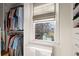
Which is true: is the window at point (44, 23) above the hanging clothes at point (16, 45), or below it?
above

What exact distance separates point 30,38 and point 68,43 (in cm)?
36

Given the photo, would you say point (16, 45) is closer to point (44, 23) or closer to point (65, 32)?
point (44, 23)

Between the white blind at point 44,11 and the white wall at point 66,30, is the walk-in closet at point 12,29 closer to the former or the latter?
the white blind at point 44,11

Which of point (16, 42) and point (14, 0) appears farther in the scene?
point (16, 42)

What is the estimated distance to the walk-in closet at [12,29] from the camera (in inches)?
41.1

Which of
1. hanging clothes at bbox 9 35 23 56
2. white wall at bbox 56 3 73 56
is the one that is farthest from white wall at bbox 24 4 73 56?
hanging clothes at bbox 9 35 23 56

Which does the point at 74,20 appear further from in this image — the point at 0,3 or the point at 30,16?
the point at 0,3

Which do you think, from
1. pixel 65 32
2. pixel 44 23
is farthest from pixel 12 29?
pixel 65 32

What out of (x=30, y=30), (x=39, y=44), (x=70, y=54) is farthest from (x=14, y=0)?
(x=70, y=54)

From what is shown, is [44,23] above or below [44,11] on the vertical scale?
below

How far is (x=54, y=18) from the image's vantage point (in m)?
1.02

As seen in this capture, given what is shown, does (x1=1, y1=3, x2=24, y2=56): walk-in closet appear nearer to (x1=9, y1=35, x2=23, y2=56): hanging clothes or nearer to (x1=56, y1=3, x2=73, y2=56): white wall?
(x1=9, y1=35, x2=23, y2=56): hanging clothes

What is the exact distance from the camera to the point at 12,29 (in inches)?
41.4

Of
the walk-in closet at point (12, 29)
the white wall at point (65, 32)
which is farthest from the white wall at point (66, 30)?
the walk-in closet at point (12, 29)
